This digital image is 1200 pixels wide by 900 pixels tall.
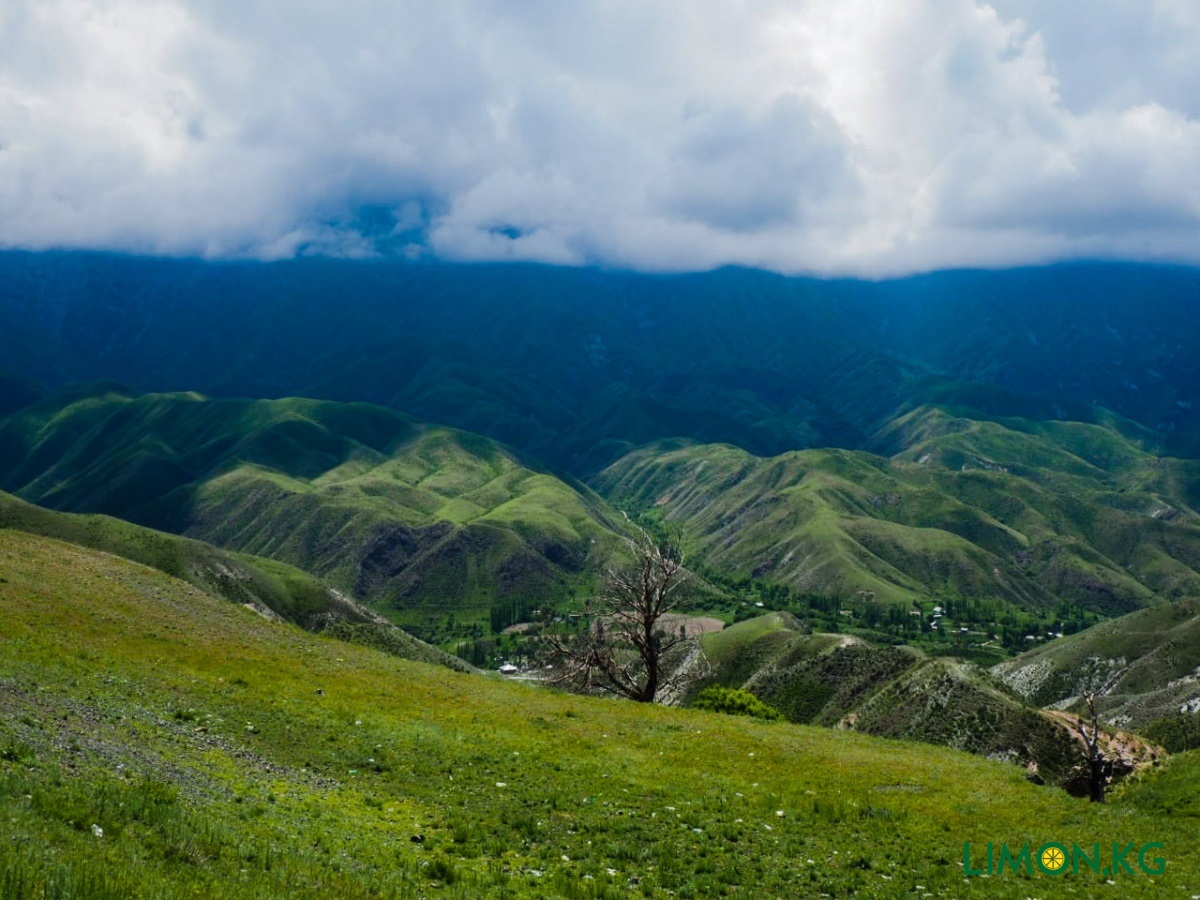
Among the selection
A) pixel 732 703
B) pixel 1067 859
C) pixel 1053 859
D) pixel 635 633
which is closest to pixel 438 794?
pixel 1053 859

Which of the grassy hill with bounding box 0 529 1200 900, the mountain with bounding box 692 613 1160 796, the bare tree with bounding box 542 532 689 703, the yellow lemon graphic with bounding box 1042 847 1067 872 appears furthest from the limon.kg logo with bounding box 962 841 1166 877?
the mountain with bounding box 692 613 1160 796

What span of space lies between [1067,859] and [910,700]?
390 ft

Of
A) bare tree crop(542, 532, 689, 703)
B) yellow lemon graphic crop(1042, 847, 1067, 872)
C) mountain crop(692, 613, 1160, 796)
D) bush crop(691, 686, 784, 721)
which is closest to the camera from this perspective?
yellow lemon graphic crop(1042, 847, 1067, 872)

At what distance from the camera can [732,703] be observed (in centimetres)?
8394

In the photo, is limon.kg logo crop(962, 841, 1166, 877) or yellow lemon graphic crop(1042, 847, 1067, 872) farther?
yellow lemon graphic crop(1042, 847, 1067, 872)

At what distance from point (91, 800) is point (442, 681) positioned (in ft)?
109

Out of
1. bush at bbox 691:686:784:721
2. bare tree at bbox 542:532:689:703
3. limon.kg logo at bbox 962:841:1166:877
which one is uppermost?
limon.kg logo at bbox 962:841:1166:877

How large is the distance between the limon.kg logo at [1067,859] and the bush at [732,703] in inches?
2167

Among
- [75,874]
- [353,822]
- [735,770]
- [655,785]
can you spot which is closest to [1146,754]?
[735,770]

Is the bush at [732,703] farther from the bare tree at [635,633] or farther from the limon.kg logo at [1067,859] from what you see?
the limon.kg logo at [1067,859]

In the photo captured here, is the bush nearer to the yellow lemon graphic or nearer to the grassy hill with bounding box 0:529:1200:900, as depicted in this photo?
the grassy hill with bounding box 0:529:1200:900

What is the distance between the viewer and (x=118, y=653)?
139 feet

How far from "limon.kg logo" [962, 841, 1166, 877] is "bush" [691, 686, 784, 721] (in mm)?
55032

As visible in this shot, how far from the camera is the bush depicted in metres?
83.2
